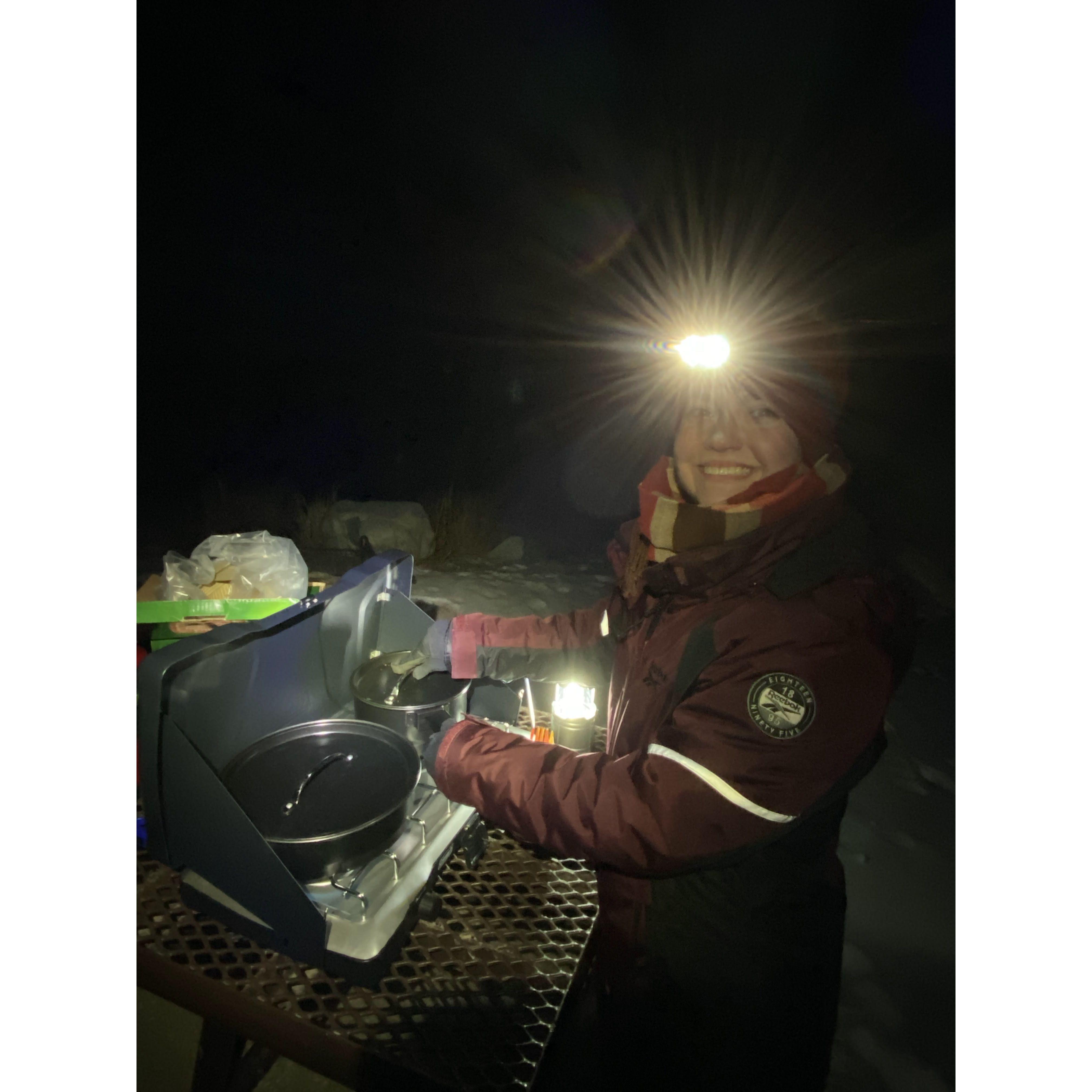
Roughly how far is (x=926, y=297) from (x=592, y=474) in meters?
10.4

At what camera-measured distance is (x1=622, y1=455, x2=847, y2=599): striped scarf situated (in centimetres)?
120

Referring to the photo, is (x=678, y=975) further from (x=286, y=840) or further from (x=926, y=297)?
(x=926, y=297)

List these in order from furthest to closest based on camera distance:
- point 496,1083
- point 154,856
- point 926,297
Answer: point 926,297
point 154,856
point 496,1083

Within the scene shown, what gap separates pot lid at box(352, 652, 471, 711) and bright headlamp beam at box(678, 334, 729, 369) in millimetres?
1059

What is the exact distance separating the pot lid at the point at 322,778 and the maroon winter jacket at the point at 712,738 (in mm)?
124

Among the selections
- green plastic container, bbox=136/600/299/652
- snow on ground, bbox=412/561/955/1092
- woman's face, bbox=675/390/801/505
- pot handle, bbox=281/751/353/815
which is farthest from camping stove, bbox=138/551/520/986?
snow on ground, bbox=412/561/955/1092

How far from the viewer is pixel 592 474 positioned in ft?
45.4

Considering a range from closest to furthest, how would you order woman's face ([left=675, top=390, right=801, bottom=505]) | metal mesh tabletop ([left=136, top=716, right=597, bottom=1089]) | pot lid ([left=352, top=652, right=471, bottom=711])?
metal mesh tabletop ([left=136, top=716, right=597, bottom=1089]) < woman's face ([left=675, top=390, right=801, bottom=505]) < pot lid ([left=352, top=652, right=471, bottom=711])

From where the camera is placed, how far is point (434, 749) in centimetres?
118

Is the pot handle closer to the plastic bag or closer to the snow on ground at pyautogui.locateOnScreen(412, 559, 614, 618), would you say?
the plastic bag

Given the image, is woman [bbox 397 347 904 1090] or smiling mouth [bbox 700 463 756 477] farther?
smiling mouth [bbox 700 463 756 477]

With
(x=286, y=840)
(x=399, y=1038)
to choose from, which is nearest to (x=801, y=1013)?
(x=399, y=1038)

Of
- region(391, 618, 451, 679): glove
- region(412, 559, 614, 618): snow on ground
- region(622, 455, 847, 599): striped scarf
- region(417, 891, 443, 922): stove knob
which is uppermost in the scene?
region(622, 455, 847, 599): striped scarf

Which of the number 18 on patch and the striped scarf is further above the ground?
the striped scarf
